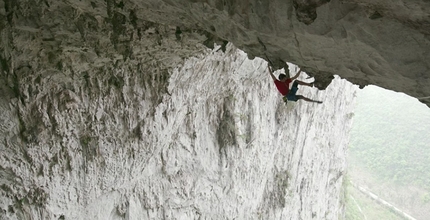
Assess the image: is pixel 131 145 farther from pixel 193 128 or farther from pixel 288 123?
pixel 288 123

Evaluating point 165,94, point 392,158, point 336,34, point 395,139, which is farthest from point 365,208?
point 336,34

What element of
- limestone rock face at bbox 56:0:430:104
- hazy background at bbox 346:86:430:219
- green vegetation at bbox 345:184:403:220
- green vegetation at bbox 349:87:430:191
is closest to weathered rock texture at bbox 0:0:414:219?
limestone rock face at bbox 56:0:430:104

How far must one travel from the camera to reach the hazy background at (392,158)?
97.9 ft

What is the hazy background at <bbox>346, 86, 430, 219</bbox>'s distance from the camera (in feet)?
97.9

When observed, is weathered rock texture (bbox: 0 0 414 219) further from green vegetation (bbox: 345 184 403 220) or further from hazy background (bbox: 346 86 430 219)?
hazy background (bbox: 346 86 430 219)

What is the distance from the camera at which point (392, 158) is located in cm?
3141

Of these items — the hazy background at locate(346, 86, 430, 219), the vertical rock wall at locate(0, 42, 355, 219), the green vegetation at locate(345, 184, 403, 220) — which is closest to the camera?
the vertical rock wall at locate(0, 42, 355, 219)

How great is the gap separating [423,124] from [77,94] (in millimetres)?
33668

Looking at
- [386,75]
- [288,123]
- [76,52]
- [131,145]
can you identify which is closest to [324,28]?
[386,75]

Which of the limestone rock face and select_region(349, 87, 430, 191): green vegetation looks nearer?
the limestone rock face

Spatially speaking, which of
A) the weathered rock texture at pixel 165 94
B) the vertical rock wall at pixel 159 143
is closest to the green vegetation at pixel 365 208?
the vertical rock wall at pixel 159 143

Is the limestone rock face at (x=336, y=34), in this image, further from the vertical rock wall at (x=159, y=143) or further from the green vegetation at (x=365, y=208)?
the green vegetation at (x=365, y=208)

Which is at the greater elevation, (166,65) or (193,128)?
(166,65)

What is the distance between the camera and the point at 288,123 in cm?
1019
